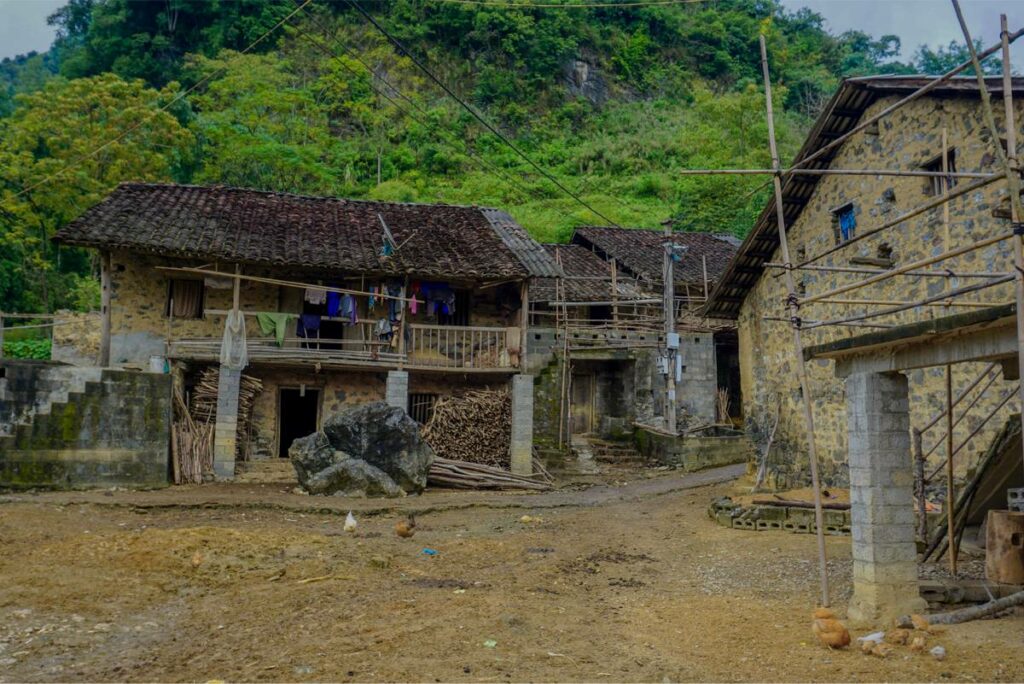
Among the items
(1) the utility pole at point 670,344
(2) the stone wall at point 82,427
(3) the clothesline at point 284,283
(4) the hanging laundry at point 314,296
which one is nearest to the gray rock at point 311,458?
(2) the stone wall at point 82,427

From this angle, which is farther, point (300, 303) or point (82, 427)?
point (300, 303)

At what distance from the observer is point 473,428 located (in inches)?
773

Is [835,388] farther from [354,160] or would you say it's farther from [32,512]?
[354,160]

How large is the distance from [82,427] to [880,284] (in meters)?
15.4

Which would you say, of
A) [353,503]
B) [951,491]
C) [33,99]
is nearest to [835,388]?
[951,491]

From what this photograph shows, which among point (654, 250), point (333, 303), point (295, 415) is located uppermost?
point (654, 250)

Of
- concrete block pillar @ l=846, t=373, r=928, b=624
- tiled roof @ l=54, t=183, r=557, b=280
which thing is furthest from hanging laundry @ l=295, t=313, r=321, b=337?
concrete block pillar @ l=846, t=373, r=928, b=624

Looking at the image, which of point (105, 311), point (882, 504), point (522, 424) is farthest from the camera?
point (522, 424)

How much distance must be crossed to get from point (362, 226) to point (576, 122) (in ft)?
91.1

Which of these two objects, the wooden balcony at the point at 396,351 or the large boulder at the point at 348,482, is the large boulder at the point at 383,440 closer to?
the large boulder at the point at 348,482

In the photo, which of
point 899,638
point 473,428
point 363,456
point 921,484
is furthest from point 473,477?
point 899,638

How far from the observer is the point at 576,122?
45.9 metres

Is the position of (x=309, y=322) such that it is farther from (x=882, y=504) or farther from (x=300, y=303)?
(x=882, y=504)

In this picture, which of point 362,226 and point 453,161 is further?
point 453,161
